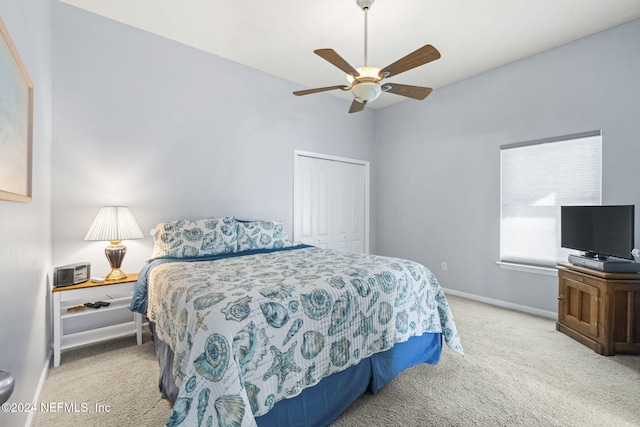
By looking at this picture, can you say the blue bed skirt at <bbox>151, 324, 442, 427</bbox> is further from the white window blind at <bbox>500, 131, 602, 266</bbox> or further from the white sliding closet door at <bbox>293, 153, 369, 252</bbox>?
the white sliding closet door at <bbox>293, 153, 369, 252</bbox>

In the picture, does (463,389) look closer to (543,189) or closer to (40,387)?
(543,189)

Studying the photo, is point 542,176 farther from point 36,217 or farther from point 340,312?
point 36,217

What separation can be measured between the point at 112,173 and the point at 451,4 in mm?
3279

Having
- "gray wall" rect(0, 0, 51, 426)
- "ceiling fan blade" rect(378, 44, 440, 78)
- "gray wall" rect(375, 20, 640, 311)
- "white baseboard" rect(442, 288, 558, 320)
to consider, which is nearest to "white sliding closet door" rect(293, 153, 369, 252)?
"gray wall" rect(375, 20, 640, 311)

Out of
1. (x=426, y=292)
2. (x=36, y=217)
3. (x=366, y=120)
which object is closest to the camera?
(x=36, y=217)

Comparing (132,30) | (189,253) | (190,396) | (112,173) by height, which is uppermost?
(132,30)

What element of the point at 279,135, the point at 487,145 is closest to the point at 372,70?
the point at 279,135

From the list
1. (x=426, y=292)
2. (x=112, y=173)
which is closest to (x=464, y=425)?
(x=426, y=292)

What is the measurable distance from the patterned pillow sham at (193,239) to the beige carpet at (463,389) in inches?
33.1

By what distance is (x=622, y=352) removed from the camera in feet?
7.79

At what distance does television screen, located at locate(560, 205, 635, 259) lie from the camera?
2389 mm

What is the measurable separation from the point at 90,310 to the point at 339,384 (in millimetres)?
2101

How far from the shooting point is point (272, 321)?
1408 mm

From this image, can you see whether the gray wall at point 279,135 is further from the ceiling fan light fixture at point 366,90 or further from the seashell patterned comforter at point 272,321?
the ceiling fan light fixture at point 366,90
